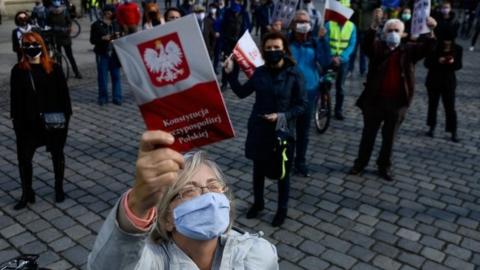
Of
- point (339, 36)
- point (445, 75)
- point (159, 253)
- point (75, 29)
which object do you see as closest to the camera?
point (159, 253)

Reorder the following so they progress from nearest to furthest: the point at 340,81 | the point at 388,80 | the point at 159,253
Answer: the point at 159,253 → the point at 388,80 → the point at 340,81

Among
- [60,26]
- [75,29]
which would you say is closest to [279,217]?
[60,26]

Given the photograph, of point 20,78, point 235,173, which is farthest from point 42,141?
point 235,173

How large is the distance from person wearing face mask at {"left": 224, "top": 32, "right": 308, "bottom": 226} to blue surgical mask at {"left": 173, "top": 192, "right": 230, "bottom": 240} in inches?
114

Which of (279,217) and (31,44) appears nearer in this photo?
(31,44)

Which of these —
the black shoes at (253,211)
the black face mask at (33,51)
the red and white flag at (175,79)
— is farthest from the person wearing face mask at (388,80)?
the red and white flag at (175,79)

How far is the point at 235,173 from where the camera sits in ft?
22.4

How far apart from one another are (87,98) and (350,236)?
724 cm

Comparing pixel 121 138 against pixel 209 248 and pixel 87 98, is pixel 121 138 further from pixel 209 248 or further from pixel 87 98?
pixel 209 248

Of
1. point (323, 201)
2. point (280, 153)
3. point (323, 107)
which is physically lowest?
point (323, 201)

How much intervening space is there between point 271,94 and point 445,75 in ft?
14.3

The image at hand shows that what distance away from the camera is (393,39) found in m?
6.18

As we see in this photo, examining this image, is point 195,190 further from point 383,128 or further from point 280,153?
point 383,128

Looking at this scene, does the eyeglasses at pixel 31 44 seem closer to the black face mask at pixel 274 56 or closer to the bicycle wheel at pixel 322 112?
the black face mask at pixel 274 56
